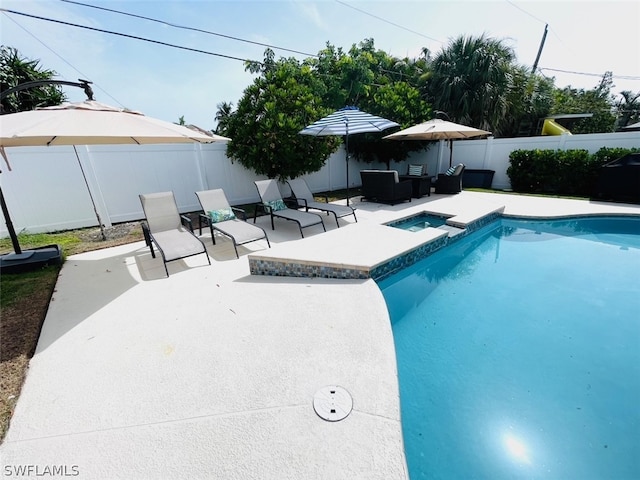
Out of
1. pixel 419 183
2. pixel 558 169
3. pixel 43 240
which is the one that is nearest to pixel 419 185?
pixel 419 183

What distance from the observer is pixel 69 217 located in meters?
6.82

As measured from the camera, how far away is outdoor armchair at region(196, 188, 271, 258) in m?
5.31

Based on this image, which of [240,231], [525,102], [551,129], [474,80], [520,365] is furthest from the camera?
→ [551,129]

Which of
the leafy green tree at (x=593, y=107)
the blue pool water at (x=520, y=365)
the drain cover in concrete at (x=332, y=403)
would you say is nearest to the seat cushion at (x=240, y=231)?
the blue pool water at (x=520, y=365)

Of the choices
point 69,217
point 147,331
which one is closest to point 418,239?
point 147,331

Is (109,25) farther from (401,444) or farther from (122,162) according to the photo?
(401,444)

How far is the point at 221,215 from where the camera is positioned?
6145 millimetres

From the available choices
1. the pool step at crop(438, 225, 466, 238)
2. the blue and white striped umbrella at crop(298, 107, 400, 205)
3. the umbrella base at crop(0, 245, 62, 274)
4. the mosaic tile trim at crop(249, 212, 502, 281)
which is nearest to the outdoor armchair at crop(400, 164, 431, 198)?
the blue and white striped umbrella at crop(298, 107, 400, 205)

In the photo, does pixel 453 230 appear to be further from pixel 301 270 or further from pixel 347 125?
pixel 301 270

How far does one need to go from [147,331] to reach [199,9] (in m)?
9.70

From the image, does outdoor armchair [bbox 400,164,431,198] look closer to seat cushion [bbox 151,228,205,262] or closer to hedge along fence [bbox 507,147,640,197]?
hedge along fence [bbox 507,147,640,197]

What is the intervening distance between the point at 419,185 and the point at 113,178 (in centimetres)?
926

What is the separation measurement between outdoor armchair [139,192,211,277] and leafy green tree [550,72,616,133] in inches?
812

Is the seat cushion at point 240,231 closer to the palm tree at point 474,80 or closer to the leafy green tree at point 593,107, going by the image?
the palm tree at point 474,80
